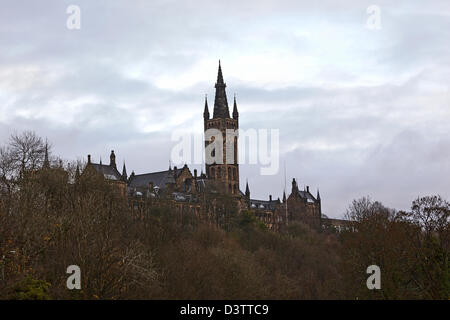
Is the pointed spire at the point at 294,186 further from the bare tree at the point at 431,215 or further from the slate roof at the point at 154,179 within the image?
the bare tree at the point at 431,215

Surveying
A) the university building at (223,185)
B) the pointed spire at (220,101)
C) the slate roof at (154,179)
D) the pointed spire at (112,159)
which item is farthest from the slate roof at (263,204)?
the pointed spire at (112,159)

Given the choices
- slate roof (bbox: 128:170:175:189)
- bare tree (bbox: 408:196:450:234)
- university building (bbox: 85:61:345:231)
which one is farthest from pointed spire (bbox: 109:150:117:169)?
bare tree (bbox: 408:196:450:234)

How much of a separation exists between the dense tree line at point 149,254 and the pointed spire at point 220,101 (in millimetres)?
94276

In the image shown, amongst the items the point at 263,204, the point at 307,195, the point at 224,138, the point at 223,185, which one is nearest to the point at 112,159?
the point at 223,185

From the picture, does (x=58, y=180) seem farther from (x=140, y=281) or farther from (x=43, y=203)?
(x=140, y=281)

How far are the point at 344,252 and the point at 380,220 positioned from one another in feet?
39.1

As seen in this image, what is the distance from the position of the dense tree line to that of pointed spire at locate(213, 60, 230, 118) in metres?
94.3

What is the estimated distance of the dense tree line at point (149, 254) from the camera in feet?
125

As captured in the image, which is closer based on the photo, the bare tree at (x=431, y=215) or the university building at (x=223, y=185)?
the bare tree at (x=431, y=215)

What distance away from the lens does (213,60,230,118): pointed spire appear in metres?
181

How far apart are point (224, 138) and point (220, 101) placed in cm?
1042

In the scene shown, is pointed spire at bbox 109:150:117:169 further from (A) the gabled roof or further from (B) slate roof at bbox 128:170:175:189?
(A) the gabled roof
